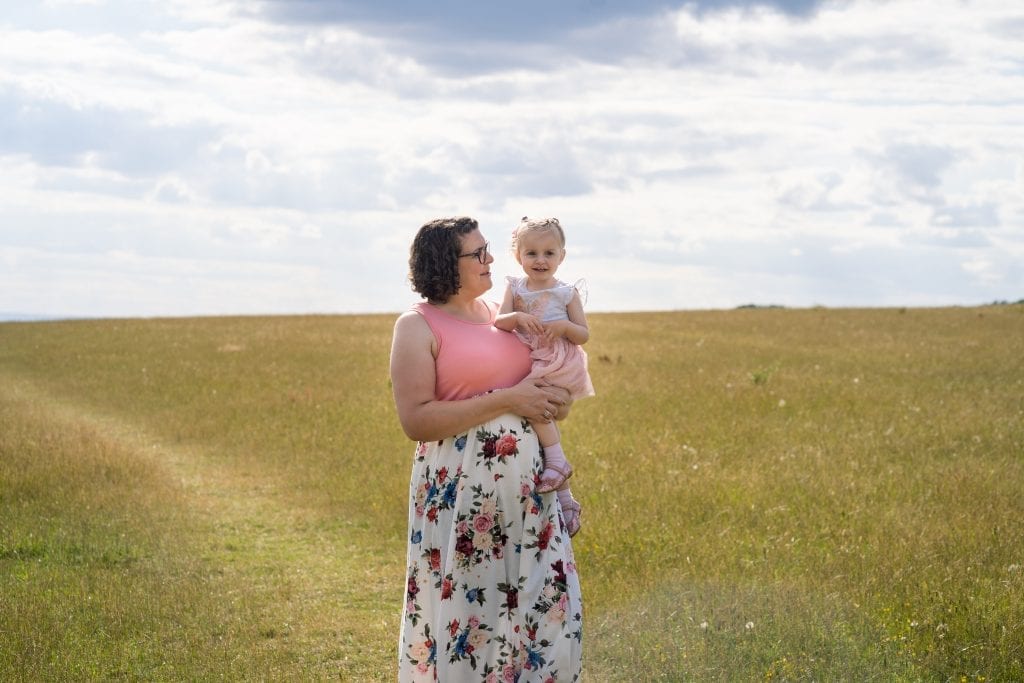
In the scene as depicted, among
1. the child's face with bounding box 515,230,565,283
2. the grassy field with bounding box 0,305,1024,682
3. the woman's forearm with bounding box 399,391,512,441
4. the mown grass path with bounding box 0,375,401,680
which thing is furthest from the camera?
the mown grass path with bounding box 0,375,401,680

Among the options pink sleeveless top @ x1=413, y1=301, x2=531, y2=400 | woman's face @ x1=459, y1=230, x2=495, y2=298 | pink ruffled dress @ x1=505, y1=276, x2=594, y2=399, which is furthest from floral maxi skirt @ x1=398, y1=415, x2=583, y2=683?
woman's face @ x1=459, y1=230, x2=495, y2=298

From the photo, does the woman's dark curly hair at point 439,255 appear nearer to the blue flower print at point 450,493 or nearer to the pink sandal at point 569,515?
the blue flower print at point 450,493

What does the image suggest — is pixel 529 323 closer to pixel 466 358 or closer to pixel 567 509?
pixel 466 358

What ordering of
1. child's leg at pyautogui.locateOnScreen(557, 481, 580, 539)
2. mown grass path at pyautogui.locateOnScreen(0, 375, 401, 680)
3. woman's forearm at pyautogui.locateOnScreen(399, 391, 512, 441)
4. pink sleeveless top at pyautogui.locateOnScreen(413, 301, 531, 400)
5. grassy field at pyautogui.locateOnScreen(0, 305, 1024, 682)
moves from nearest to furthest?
woman's forearm at pyautogui.locateOnScreen(399, 391, 512, 441), pink sleeveless top at pyautogui.locateOnScreen(413, 301, 531, 400), child's leg at pyautogui.locateOnScreen(557, 481, 580, 539), grassy field at pyautogui.locateOnScreen(0, 305, 1024, 682), mown grass path at pyautogui.locateOnScreen(0, 375, 401, 680)

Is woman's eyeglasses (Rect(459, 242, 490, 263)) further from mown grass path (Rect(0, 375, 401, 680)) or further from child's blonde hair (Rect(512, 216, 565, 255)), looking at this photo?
mown grass path (Rect(0, 375, 401, 680))

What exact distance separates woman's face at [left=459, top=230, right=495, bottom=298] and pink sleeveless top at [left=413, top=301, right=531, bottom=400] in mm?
196

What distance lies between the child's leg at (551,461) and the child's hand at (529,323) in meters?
0.49

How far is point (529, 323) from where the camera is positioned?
17.9 ft

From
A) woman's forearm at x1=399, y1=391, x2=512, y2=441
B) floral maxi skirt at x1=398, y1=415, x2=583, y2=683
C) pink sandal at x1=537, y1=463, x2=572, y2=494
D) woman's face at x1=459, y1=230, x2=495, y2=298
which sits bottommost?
floral maxi skirt at x1=398, y1=415, x2=583, y2=683

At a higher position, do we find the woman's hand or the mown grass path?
the woman's hand

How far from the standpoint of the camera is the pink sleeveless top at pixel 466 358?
17.5 feet

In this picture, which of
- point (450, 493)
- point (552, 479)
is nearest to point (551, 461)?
point (552, 479)

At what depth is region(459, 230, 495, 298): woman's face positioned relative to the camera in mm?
5273

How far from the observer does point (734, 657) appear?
6945mm
